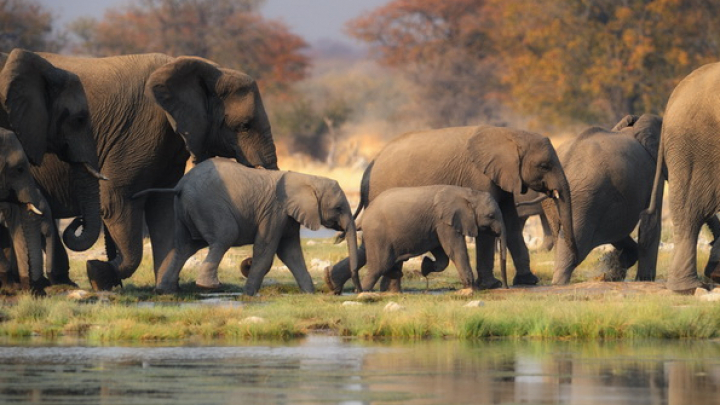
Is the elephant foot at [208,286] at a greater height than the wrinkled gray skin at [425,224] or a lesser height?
lesser

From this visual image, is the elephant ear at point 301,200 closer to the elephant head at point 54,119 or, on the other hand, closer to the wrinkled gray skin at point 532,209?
the elephant head at point 54,119

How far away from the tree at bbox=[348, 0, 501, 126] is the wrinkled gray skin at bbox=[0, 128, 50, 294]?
4473 centimetres

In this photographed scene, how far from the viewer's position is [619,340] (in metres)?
13.2

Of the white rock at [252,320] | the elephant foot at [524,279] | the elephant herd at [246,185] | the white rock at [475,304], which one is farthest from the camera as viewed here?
the elephant foot at [524,279]

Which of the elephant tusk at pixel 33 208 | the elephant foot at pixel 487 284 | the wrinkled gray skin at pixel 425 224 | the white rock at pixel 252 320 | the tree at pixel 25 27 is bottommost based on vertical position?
the elephant foot at pixel 487 284

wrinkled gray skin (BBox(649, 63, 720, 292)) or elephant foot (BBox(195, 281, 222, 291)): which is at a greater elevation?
wrinkled gray skin (BBox(649, 63, 720, 292))

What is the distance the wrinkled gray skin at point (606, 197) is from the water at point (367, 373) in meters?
6.17

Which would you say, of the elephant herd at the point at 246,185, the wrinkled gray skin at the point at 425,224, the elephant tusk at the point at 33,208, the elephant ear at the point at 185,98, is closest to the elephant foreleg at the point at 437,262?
the elephant herd at the point at 246,185

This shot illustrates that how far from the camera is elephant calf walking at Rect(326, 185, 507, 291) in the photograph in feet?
55.8

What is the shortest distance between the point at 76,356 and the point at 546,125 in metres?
46.3

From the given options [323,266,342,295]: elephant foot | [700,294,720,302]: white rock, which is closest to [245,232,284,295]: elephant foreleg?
[323,266,342,295]: elephant foot

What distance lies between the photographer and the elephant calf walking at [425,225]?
17016 millimetres

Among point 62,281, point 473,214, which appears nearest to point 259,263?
point 473,214

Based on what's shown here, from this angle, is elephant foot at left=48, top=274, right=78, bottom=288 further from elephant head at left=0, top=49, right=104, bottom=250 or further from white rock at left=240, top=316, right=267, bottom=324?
white rock at left=240, top=316, right=267, bottom=324
